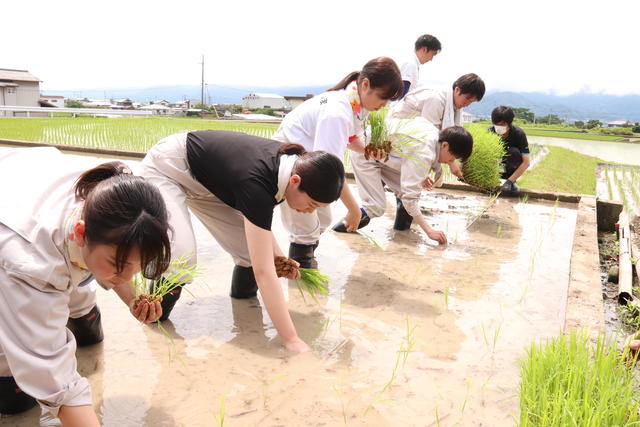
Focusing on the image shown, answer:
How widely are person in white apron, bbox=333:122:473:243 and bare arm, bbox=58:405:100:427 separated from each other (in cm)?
283

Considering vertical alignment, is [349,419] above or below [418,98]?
below

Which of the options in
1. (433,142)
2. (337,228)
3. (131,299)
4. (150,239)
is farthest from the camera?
(337,228)

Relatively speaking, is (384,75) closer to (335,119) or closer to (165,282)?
(335,119)

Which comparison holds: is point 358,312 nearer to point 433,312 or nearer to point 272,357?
point 433,312

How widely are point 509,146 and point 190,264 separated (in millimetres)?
5016

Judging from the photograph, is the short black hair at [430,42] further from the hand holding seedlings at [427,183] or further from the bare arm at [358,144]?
the bare arm at [358,144]

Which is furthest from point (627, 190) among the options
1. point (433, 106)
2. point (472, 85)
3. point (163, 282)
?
point (163, 282)

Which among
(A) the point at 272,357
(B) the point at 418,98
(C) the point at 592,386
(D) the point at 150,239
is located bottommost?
(A) the point at 272,357

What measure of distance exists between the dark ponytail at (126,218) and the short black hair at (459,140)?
294cm

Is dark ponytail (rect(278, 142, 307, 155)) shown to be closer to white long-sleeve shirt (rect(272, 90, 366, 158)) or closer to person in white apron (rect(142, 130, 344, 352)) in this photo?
person in white apron (rect(142, 130, 344, 352))

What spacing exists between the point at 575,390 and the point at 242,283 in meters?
1.78

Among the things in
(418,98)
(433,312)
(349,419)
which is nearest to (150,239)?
(349,419)

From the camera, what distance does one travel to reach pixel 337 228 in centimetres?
443

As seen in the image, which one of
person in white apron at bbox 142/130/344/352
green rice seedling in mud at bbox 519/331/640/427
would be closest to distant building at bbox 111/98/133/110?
person in white apron at bbox 142/130/344/352
